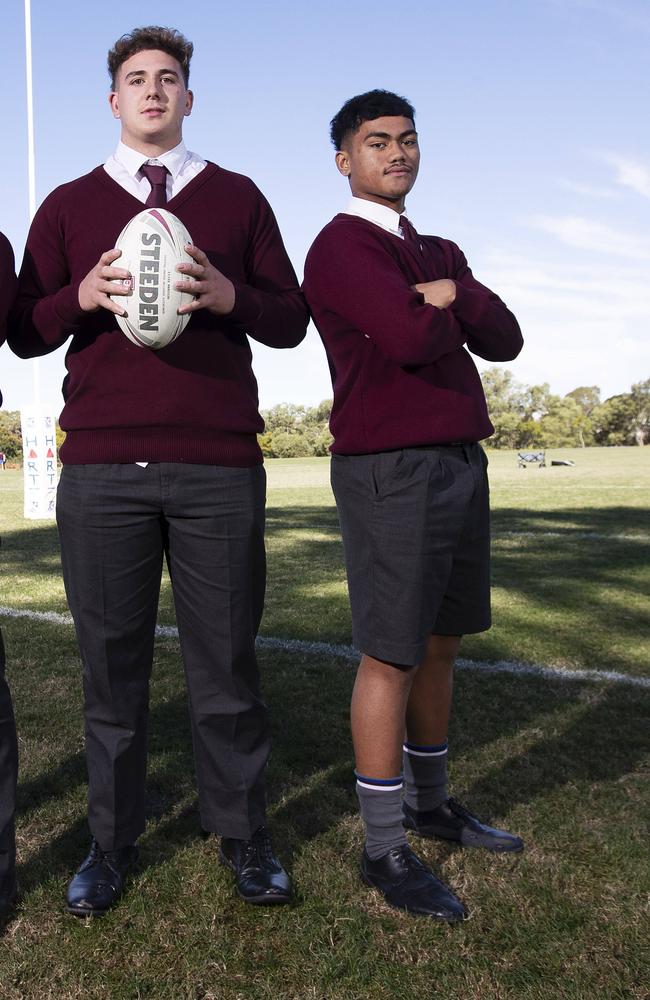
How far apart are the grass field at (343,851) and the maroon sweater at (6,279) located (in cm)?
149

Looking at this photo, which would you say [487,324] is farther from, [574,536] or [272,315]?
[574,536]

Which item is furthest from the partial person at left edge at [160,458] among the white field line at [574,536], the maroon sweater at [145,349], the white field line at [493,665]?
the white field line at [574,536]

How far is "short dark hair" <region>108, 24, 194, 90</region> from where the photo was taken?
7.82 ft

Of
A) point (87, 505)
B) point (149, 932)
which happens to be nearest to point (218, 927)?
point (149, 932)

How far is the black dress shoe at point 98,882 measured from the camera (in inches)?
93.6

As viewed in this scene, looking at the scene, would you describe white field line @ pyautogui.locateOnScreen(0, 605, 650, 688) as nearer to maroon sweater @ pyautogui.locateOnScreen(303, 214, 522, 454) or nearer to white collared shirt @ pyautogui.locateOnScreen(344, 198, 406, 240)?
maroon sweater @ pyautogui.locateOnScreen(303, 214, 522, 454)

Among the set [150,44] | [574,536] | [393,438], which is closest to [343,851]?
[393,438]

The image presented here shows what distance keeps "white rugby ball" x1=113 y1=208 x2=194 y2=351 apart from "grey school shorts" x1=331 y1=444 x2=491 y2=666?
63cm

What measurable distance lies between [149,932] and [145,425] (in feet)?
4.00

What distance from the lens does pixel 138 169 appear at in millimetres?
2424

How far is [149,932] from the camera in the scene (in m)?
2.30

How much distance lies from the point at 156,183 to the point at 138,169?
0.08m

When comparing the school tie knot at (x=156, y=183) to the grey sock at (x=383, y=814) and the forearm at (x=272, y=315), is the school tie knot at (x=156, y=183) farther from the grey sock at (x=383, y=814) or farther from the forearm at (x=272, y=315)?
the grey sock at (x=383, y=814)

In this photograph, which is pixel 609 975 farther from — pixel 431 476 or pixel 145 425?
pixel 145 425
